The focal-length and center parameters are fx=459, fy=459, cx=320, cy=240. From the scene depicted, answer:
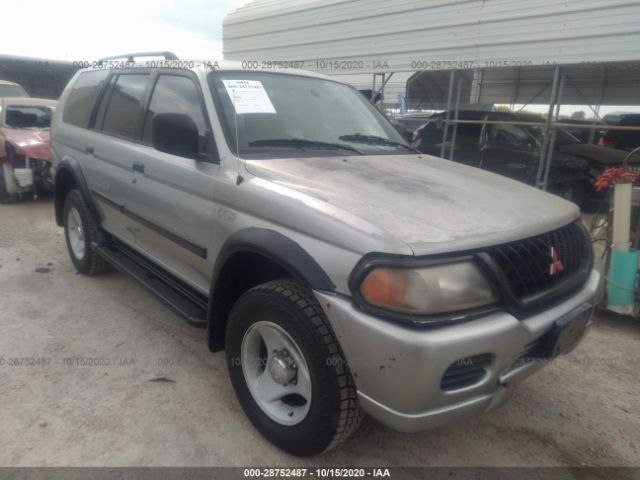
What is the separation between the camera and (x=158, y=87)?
322cm

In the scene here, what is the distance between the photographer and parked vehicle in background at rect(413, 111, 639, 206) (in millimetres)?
7493

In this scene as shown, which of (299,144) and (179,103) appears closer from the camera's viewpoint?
(299,144)

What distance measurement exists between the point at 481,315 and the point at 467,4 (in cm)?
643

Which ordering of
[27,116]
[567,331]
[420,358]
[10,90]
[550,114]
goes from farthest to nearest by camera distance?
[10,90] → [27,116] → [550,114] → [567,331] → [420,358]

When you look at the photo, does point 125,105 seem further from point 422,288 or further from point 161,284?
point 422,288

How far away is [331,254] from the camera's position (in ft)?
6.15

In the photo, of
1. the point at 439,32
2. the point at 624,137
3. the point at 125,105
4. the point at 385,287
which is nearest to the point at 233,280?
the point at 385,287

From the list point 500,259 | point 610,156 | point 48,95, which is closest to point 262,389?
point 500,259

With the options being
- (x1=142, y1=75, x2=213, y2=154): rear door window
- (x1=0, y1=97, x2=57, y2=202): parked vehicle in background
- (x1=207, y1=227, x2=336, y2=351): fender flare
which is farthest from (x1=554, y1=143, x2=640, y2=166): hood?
(x1=0, y1=97, x2=57, y2=202): parked vehicle in background

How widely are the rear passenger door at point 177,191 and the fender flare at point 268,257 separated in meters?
0.29

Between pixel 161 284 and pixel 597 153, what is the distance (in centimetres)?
766

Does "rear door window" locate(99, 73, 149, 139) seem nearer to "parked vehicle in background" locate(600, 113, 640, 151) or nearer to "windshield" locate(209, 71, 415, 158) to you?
"windshield" locate(209, 71, 415, 158)

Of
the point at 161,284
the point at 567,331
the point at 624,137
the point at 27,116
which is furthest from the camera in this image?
the point at 624,137

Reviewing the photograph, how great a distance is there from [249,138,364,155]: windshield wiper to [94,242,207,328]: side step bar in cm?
105
